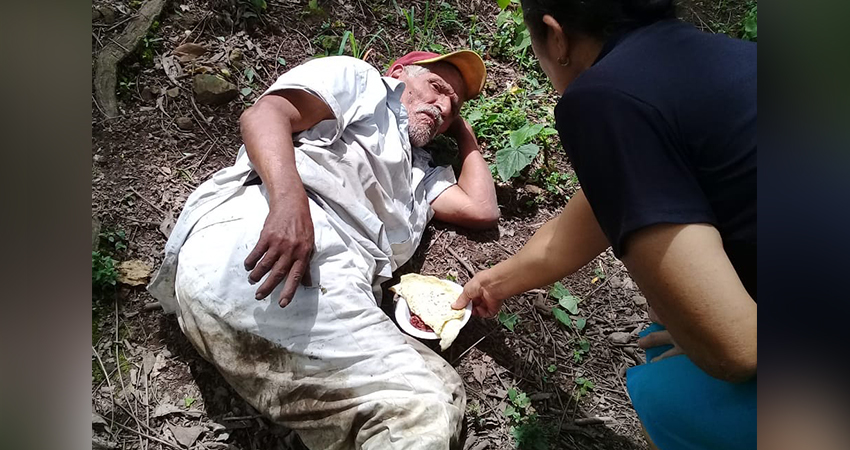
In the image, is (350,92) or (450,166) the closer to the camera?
(350,92)

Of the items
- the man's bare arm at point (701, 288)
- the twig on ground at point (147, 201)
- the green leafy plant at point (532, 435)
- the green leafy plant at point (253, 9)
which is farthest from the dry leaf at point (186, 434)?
the green leafy plant at point (253, 9)

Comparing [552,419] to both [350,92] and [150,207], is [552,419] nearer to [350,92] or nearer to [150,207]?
[350,92]

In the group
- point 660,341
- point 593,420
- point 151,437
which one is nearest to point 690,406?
point 660,341

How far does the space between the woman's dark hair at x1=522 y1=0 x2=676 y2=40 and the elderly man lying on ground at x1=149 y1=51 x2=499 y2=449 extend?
93 centimetres

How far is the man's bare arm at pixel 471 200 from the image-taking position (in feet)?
8.41

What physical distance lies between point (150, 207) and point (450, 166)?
4.51ft

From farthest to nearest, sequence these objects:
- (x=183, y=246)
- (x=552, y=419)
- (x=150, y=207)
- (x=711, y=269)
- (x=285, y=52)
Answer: (x=285, y=52) → (x=150, y=207) → (x=552, y=419) → (x=183, y=246) → (x=711, y=269)

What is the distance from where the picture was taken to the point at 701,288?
97 centimetres

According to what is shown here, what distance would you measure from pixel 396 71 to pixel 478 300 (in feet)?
4.22

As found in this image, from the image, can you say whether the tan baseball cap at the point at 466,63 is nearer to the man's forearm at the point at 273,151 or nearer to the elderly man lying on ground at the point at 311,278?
the elderly man lying on ground at the point at 311,278
